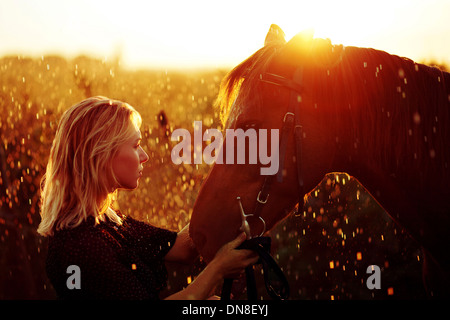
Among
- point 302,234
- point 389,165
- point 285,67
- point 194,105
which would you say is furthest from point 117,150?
point 194,105

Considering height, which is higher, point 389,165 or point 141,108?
point 141,108

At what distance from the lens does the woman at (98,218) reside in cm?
199

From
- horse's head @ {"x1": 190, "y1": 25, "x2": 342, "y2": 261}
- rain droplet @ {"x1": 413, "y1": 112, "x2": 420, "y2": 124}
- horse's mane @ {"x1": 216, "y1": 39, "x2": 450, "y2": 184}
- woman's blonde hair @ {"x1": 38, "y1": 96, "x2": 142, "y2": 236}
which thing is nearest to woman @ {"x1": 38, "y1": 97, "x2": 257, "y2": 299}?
woman's blonde hair @ {"x1": 38, "y1": 96, "x2": 142, "y2": 236}

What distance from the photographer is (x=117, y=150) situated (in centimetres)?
224

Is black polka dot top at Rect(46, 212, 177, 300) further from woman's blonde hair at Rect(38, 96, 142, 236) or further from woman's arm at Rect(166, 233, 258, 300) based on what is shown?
woman's arm at Rect(166, 233, 258, 300)

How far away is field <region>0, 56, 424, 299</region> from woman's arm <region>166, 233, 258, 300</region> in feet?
4.20

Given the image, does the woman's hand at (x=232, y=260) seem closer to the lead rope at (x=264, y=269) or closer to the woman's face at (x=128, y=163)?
the lead rope at (x=264, y=269)

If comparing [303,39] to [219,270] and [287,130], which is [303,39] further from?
[219,270]

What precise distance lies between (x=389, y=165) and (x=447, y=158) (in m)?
0.31

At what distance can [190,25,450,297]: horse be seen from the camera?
89.7 inches

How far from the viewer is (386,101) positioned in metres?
2.32

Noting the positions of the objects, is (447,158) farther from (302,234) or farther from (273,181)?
(302,234)

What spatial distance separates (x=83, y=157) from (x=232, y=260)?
0.96 meters
